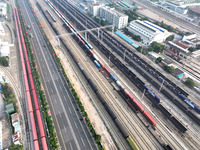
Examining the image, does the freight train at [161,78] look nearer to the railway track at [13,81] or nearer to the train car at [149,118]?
the train car at [149,118]

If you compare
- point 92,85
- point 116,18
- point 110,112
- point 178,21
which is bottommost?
point 110,112

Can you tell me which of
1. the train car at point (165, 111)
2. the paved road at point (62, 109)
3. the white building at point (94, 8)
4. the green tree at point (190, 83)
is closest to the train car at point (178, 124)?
the train car at point (165, 111)

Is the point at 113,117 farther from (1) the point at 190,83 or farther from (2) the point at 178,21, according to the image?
(2) the point at 178,21

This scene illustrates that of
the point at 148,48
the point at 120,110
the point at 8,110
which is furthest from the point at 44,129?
the point at 148,48

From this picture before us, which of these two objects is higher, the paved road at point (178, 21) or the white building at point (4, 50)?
the paved road at point (178, 21)

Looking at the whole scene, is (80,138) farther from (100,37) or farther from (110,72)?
(100,37)

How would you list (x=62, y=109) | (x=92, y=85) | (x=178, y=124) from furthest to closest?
1. (x=92, y=85)
2. (x=62, y=109)
3. (x=178, y=124)

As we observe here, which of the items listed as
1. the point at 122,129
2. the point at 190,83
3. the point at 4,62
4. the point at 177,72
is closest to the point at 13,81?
the point at 4,62
